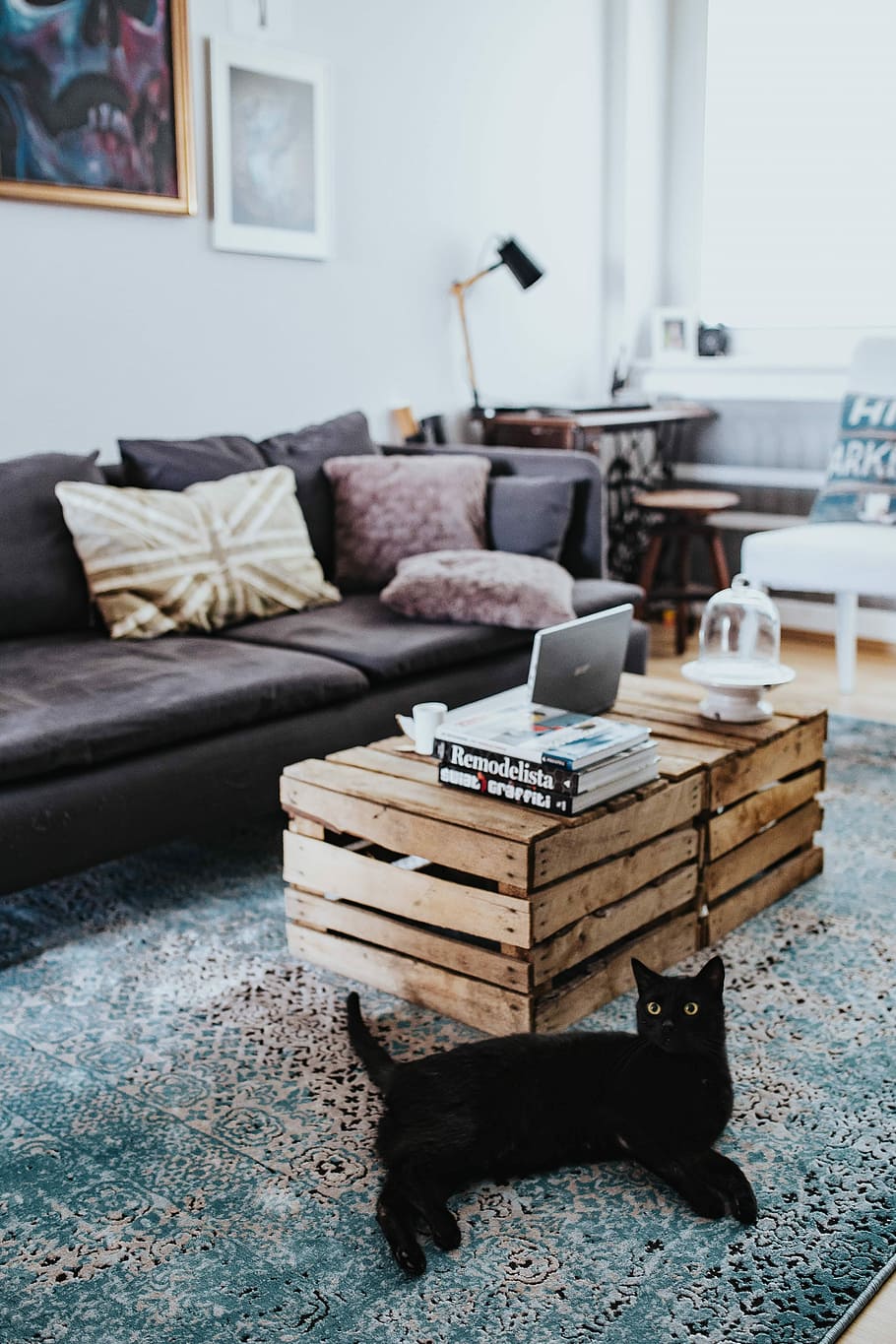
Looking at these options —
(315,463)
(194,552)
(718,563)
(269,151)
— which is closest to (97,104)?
(269,151)

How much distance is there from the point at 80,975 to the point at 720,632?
1445mm

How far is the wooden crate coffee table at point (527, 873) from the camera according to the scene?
77.4 inches

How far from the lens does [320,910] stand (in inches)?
88.5

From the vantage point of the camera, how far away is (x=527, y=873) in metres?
1.90

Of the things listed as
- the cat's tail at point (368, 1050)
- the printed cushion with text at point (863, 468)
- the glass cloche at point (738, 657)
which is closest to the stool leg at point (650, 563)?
the printed cushion with text at point (863, 468)

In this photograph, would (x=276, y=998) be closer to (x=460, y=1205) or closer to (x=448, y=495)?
(x=460, y=1205)

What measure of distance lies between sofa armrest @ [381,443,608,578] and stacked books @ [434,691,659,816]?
150 cm

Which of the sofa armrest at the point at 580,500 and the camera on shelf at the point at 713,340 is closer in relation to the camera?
the sofa armrest at the point at 580,500

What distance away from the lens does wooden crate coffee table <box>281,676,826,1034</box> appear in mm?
1967

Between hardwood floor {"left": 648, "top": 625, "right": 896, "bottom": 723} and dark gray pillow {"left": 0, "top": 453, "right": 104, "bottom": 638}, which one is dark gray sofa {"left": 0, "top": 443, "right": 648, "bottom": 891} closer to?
dark gray pillow {"left": 0, "top": 453, "right": 104, "bottom": 638}

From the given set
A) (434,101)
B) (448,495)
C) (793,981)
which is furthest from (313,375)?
(793,981)

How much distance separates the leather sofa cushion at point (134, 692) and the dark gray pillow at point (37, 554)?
2.6 inches

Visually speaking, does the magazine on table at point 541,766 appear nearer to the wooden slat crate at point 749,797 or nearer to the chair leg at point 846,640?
the wooden slat crate at point 749,797

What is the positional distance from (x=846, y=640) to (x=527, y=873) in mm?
2388
